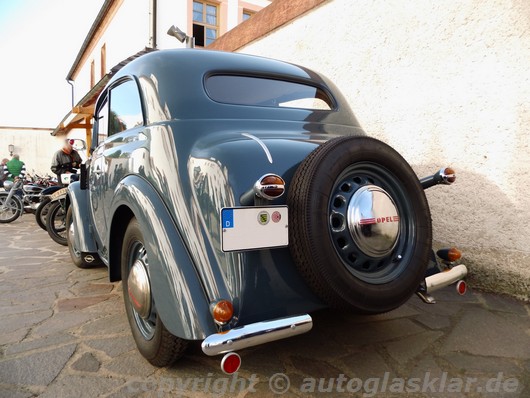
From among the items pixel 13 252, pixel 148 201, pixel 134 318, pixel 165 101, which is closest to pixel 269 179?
pixel 148 201

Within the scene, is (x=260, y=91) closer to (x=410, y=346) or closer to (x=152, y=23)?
(x=410, y=346)

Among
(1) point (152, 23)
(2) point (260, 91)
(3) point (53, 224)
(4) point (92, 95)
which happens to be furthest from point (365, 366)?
(1) point (152, 23)

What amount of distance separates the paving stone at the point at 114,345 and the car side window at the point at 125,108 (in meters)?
1.33

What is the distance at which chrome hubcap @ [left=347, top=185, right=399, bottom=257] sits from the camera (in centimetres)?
179

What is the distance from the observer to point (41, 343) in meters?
2.31

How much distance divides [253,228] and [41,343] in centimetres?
166

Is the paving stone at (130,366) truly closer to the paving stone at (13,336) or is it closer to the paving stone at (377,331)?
the paving stone at (13,336)

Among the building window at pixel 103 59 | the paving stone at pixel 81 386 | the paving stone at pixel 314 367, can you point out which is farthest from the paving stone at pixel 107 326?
the building window at pixel 103 59

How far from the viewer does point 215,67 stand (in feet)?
7.96

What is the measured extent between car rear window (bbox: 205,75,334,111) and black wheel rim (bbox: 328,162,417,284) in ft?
2.78

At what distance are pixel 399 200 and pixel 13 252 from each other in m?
4.97

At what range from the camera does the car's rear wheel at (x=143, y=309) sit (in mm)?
1881

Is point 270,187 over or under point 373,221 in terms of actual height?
over

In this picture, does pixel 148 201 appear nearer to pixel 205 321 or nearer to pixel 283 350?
pixel 205 321
